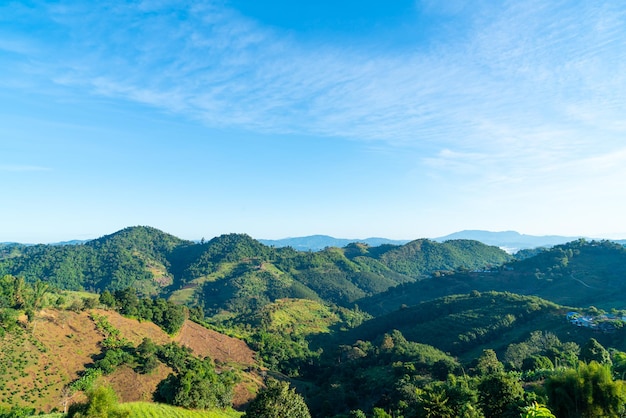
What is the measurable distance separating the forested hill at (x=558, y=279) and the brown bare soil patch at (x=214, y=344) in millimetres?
115103

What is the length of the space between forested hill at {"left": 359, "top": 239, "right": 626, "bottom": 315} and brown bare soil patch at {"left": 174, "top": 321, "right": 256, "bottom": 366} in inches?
4532

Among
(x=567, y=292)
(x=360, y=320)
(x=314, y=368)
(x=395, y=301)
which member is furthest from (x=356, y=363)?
(x=395, y=301)

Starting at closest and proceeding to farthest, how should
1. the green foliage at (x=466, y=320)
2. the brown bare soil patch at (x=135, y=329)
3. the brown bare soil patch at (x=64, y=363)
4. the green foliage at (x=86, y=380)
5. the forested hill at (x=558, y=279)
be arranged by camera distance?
1. the brown bare soil patch at (x=64, y=363)
2. the green foliage at (x=86, y=380)
3. the brown bare soil patch at (x=135, y=329)
4. the green foliage at (x=466, y=320)
5. the forested hill at (x=558, y=279)

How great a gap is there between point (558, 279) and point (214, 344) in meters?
149

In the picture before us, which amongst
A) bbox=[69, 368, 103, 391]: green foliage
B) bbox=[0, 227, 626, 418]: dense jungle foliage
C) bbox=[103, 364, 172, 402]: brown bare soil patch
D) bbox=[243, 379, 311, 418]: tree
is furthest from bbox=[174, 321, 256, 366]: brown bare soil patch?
bbox=[243, 379, 311, 418]: tree

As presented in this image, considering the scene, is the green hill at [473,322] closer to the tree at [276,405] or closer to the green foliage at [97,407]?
the tree at [276,405]

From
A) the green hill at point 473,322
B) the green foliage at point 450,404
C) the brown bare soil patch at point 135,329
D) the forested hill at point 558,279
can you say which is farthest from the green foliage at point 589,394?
the forested hill at point 558,279

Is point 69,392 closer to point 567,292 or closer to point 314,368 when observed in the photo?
point 314,368

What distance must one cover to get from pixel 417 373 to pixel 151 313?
60560 millimetres

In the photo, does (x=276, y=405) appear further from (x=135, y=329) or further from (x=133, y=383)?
(x=135, y=329)

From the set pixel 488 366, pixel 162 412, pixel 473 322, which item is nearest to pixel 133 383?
pixel 162 412

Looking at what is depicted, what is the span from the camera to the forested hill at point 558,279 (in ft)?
434

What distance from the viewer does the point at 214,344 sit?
291ft

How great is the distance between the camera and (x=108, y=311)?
250 ft
